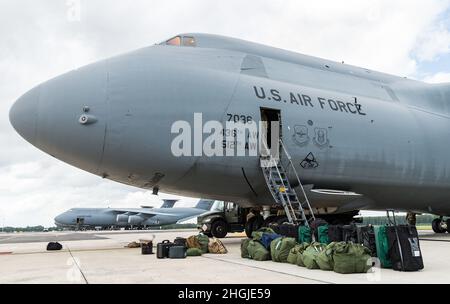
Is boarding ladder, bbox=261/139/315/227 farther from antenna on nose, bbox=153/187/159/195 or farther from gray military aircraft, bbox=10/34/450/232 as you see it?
antenna on nose, bbox=153/187/159/195

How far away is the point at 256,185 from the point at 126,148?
4.04 meters

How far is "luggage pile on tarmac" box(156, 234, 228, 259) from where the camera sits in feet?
30.8

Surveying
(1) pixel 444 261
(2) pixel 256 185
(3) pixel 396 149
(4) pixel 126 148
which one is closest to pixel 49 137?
(4) pixel 126 148

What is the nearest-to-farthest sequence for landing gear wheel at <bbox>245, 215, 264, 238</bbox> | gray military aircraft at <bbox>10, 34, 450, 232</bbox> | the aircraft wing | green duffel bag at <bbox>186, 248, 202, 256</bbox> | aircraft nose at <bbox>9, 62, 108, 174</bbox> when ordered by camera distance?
green duffel bag at <bbox>186, 248, 202, 256</bbox> < aircraft nose at <bbox>9, 62, 108, 174</bbox> < gray military aircraft at <bbox>10, 34, 450, 232</bbox> < landing gear wheel at <bbox>245, 215, 264, 238</bbox> < the aircraft wing

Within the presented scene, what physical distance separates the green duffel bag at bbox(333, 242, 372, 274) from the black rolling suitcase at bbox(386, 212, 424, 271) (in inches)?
18.7

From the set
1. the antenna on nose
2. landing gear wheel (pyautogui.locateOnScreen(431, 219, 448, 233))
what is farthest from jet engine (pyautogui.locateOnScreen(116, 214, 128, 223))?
the antenna on nose

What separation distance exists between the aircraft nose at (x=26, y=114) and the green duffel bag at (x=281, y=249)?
6.28 metres

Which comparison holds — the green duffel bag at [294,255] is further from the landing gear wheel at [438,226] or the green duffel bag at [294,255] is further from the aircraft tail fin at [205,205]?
the aircraft tail fin at [205,205]

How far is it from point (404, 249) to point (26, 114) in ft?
28.5

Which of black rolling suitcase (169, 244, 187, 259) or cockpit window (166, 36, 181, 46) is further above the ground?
cockpit window (166, 36, 181, 46)

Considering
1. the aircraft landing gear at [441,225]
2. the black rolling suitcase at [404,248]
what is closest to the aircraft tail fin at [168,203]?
the aircraft landing gear at [441,225]

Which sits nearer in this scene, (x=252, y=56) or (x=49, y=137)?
(x=49, y=137)

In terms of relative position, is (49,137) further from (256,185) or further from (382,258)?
(382,258)

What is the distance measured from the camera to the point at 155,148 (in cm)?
1073
